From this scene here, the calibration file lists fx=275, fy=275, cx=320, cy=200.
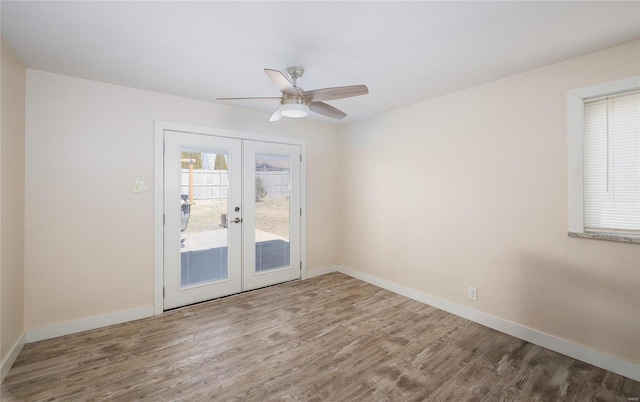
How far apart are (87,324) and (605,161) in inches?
196

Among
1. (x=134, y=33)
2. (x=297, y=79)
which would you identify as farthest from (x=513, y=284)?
(x=134, y=33)

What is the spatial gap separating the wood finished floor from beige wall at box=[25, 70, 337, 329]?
390mm

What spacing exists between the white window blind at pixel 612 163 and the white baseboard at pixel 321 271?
10.8ft

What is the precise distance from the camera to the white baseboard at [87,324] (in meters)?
2.59

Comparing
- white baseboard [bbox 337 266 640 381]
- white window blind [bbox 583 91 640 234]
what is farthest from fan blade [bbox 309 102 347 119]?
white baseboard [bbox 337 266 640 381]

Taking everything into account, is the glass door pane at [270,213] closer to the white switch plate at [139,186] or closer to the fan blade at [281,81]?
the white switch plate at [139,186]

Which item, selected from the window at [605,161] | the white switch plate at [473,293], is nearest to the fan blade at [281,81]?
the window at [605,161]

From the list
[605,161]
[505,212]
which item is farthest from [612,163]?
[505,212]

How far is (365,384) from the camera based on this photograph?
6.64 feet

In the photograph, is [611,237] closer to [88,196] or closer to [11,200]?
[88,196]

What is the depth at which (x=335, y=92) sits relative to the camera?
7.28 feet

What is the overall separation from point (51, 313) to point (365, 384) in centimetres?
301

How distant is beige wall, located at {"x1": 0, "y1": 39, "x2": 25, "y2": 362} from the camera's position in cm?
210

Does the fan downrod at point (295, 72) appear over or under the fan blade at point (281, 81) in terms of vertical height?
over
